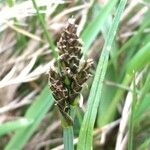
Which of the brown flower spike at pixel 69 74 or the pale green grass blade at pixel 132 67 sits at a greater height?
the brown flower spike at pixel 69 74

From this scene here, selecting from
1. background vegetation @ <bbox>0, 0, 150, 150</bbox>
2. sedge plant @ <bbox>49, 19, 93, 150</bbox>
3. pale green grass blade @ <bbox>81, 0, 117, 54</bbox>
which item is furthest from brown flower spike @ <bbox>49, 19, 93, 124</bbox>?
pale green grass blade @ <bbox>81, 0, 117, 54</bbox>

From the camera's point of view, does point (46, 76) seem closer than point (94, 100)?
No

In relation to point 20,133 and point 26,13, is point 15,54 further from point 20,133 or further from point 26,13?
point 20,133

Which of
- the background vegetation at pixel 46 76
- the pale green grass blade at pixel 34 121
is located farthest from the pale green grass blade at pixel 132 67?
the pale green grass blade at pixel 34 121

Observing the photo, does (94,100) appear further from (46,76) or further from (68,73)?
(46,76)

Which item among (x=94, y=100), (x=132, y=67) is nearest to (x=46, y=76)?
(x=132, y=67)

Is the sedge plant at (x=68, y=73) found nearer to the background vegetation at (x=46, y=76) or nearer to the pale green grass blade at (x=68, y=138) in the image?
the pale green grass blade at (x=68, y=138)

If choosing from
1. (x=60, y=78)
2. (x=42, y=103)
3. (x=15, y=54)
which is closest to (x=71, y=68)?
(x=60, y=78)
